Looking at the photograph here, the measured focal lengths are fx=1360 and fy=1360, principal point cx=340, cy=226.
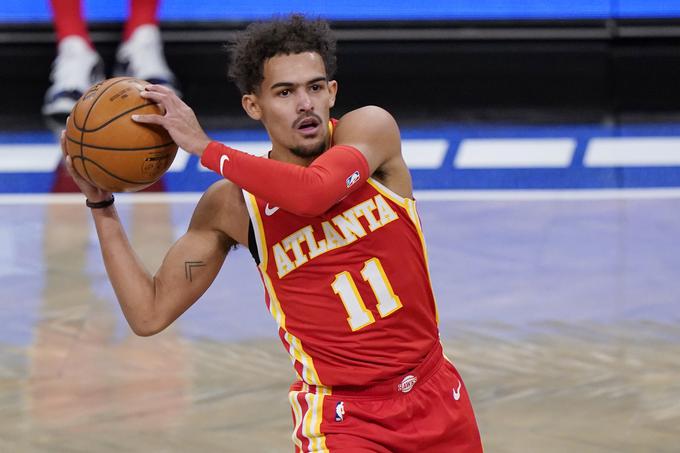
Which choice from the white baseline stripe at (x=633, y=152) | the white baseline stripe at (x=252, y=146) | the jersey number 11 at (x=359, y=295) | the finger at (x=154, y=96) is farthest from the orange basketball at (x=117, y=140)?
the white baseline stripe at (x=633, y=152)

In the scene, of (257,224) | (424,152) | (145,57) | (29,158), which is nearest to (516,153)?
(424,152)

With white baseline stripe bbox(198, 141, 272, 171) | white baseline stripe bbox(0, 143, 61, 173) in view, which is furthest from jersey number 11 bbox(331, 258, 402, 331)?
white baseline stripe bbox(0, 143, 61, 173)

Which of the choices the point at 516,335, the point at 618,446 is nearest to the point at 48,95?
the point at 516,335

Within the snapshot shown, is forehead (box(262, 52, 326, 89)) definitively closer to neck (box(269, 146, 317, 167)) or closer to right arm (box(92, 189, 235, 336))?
neck (box(269, 146, 317, 167))

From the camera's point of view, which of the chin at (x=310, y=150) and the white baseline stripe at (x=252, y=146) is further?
the white baseline stripe at (x=252, y=146)

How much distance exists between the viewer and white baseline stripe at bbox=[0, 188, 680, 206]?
7129 millimetres

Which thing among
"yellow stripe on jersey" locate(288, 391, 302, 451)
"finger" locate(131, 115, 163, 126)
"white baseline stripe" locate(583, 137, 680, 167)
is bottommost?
"yellow stripe on jersey" locate(288, 391, 302, 451)

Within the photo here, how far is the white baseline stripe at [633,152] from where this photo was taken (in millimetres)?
7707

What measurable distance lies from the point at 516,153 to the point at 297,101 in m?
4.88

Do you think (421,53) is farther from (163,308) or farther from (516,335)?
(163,308)

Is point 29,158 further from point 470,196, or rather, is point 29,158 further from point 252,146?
point 470,196

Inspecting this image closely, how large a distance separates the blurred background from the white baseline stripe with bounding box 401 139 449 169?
0.06 ft

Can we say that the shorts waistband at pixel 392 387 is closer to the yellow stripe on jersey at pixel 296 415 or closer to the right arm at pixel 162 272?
the yellow stripe on jersey at pixel 296 415

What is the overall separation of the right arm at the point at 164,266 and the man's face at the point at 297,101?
0.22 m
